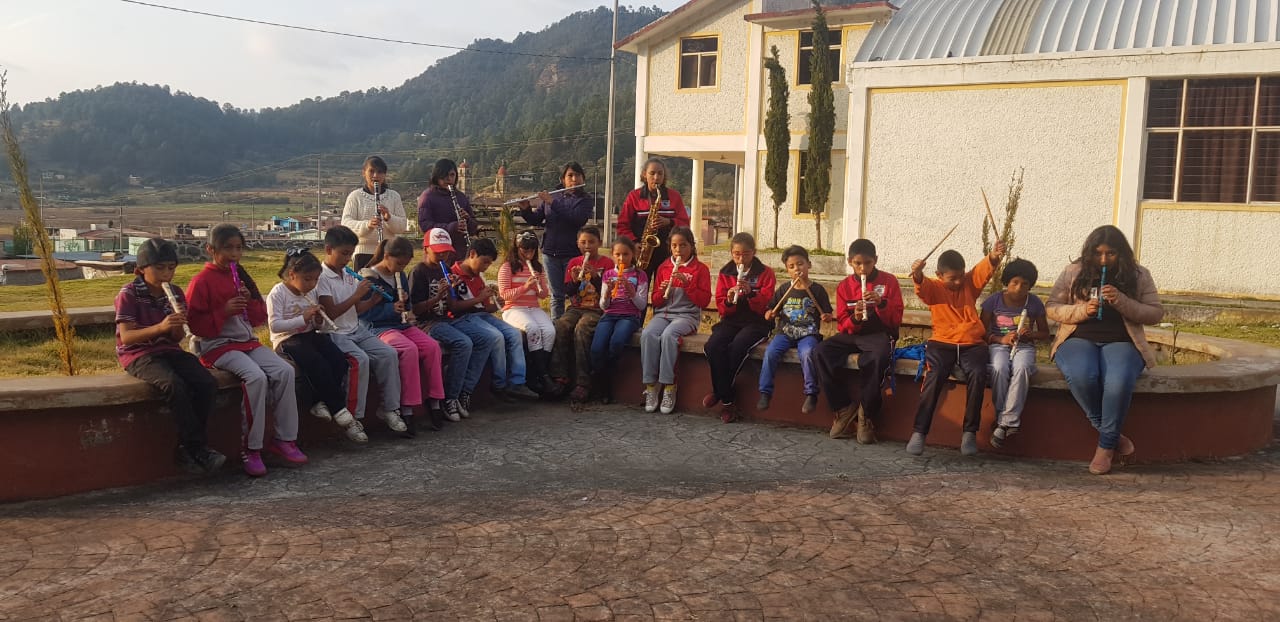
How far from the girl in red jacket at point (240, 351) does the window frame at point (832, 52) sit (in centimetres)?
1864

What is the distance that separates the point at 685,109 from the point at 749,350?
19.1m

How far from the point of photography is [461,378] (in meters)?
7.34

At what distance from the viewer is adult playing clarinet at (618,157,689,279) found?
8680mm

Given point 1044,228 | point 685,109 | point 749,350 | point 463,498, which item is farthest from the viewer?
point 685,109

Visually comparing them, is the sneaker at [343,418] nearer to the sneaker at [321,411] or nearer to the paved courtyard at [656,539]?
the sneaker at [321,411]

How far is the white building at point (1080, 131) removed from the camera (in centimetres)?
1362

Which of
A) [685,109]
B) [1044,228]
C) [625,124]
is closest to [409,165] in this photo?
[625,124]

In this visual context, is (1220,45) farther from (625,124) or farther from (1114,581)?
(625,124)

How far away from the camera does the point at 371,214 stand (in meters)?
8.45

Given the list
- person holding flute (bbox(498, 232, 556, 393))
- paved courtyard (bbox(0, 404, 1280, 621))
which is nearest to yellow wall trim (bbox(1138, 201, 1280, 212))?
paved courtyard (bbox(0, 404, 1280, 621))

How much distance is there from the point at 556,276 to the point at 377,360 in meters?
2.62

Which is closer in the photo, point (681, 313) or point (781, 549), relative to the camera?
point (781, 549)

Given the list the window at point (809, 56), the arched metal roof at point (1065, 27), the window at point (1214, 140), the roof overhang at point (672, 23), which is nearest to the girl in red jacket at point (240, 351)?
the arched metal roof at point (1065, 27)

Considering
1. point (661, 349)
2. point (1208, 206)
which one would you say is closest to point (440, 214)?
point (661, 349)
